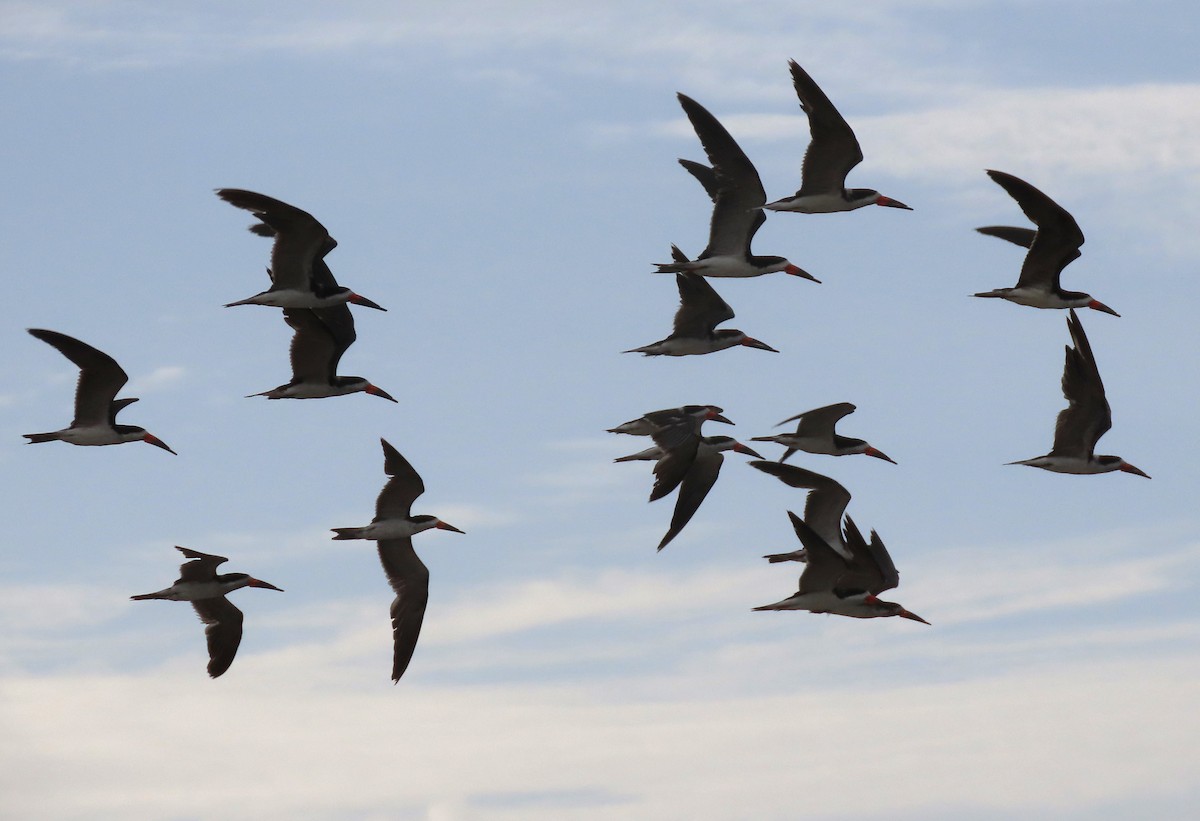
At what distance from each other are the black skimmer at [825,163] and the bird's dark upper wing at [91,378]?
9916 mm

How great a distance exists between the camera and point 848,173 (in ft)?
91.5

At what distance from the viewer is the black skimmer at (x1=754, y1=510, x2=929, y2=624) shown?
25562 mm

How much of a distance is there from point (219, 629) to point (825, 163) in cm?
1167

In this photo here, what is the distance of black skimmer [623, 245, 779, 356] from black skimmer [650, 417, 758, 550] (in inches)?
59.9

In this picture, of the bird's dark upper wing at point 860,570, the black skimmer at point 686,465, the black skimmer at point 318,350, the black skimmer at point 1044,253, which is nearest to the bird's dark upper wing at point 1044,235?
the black skimmer at point 1044,253

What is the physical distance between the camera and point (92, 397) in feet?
90.8

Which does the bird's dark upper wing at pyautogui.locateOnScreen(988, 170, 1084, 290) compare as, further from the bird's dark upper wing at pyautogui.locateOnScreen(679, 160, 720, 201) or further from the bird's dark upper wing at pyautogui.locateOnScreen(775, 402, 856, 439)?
the bird's dark upper wing at pyautogui.locateOnScreen(679, 160, 720, 201)

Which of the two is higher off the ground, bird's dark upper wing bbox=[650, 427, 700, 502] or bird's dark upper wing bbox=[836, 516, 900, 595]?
bird's dark upper wing bbox=[650, 427, 700, 502]

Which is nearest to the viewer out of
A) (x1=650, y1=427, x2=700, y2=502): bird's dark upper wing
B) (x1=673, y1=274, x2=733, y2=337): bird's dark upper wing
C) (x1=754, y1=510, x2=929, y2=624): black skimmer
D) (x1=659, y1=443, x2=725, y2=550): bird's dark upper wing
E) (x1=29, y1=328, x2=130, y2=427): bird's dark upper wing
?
(x1=754, y1=510, x2=929, y2=624): black skimmer

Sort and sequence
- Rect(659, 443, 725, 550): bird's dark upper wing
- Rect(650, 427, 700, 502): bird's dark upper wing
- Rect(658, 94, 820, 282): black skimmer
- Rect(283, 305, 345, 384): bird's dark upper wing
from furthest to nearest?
Rect(659, 443, 725, 550): bird's dark upper wing
Rect(283, 305, 345, 384): bird's dark upper wing
Rect(658, 94, 820, 282): black skimmer
Rect(650, 427, 700, 502): bird's dark upper wing

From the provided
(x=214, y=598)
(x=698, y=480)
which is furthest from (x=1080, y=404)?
(x=214, y=598)

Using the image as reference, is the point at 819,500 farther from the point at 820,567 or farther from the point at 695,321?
the point at 695,321

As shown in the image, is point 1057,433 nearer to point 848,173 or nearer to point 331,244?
point 848,173

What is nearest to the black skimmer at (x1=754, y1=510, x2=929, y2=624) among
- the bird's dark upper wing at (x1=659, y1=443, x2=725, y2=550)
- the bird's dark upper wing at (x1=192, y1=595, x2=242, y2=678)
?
the bird's dark upper wing at (x1=659, y1=443, x2=725, y2=550)
